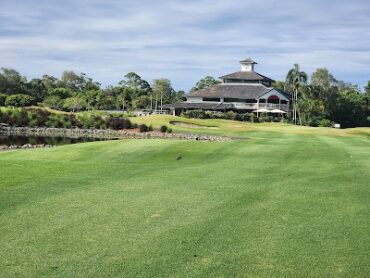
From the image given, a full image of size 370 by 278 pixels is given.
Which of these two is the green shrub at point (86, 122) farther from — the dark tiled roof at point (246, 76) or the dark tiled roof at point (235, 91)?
the dark tiled roof at point (246, 76)

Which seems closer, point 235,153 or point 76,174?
point 76,174

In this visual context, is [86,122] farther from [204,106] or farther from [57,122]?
[204,106]

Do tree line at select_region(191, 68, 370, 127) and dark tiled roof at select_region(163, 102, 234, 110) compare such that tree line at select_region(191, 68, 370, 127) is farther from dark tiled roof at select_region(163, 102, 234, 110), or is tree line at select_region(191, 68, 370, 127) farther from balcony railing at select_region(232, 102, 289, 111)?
dark tiled roof at select_region(163, 102, 234, 110)

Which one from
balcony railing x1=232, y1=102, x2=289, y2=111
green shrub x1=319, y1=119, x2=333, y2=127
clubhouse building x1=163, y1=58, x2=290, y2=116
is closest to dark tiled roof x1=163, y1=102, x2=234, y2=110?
clubhouse building x1=163, y1=58, x2=290, y2=116

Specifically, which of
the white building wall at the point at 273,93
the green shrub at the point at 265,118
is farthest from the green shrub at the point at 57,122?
the white building wall at the point at 273,93

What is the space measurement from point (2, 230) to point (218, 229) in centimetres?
329

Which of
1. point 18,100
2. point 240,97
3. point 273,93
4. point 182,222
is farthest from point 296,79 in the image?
point 182,222

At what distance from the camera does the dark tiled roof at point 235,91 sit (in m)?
92.9

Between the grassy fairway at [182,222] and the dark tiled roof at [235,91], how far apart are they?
255 ft

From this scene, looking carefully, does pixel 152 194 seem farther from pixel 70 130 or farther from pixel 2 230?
pixel 70 130

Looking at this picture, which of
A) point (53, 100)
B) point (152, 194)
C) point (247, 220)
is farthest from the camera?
point (53, 100)

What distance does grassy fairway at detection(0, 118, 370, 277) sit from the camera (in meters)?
6.48

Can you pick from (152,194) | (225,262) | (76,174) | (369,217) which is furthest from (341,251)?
(76,174)

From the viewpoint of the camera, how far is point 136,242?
24.0 ft
